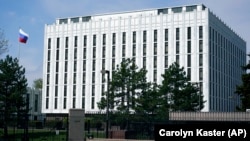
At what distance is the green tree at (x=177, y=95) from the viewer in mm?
51562

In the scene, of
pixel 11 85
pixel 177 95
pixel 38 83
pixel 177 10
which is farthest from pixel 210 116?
pixel 38 83

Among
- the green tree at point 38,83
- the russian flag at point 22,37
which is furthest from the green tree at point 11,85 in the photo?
the green tree at point 38,83

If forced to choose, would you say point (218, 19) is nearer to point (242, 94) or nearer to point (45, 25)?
point (45, 25)

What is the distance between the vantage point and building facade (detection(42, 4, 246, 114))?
84.2 m

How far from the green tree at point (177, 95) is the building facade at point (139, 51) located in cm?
2956

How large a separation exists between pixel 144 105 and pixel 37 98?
66477mm

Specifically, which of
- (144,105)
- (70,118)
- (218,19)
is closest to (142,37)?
(218,19)

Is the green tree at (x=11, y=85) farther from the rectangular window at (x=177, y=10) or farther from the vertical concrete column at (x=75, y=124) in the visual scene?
the rectangular window at (x=177, y=10)

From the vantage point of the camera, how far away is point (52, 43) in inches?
3883

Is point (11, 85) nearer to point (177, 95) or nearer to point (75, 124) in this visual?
point (177, 95)

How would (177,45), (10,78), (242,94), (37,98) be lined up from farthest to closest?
(37,98), (177,45), (10,78), (242,94)

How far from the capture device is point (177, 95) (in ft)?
170

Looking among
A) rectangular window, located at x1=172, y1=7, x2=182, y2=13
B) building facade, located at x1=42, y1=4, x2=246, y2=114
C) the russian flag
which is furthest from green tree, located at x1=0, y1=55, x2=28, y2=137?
rectangular window, located at x1=172, y1=7, x2=182, y2=13

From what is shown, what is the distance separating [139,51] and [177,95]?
3779cm
